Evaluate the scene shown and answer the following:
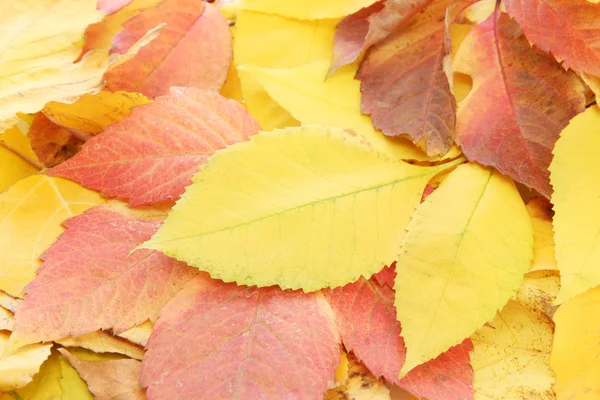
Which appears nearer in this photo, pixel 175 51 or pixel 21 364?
pixel 21 364

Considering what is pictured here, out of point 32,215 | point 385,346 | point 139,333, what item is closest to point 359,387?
point 385,346

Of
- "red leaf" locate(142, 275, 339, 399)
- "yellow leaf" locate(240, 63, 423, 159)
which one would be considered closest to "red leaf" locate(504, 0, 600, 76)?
"yellow leaf" locate(240, 63, 423, 159)

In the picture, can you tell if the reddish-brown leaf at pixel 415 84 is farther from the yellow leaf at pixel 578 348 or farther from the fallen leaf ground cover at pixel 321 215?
the yellow leaf at pixel 578 348

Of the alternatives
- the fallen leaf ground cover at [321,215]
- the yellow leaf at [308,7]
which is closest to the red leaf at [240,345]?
the fallen leaf ground cover at [321,215]

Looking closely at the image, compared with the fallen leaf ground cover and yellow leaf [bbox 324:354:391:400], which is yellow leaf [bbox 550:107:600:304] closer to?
the fallen leaf ground cover

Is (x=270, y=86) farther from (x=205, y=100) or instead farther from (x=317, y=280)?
(x=317, y=280)

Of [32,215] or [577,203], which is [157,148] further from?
[577,203]

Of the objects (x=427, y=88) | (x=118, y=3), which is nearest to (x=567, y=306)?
(x=427, y=88)
